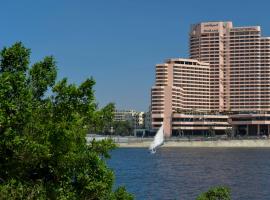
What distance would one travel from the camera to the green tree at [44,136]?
16.1 meters

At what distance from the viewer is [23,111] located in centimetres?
1627

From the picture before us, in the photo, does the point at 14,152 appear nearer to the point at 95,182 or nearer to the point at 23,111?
the point at 23,111

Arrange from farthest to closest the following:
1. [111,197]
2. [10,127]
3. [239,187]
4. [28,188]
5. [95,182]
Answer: [239,187], [111,197], [95,182], [28,188], [10,127]

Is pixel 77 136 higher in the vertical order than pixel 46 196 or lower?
higher

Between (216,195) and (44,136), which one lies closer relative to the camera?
(44,136)

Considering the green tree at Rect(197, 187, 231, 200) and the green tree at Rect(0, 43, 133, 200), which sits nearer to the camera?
the green tree at Rect(0, 43, 133, 200)

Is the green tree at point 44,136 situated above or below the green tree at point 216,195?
above

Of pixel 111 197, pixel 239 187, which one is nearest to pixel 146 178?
pixel 239 187

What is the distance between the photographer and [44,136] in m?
16.7

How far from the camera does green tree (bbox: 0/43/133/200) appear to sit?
53.0ft

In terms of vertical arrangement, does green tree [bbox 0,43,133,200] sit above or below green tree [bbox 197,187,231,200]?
above

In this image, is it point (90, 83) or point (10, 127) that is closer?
point (10, 127)

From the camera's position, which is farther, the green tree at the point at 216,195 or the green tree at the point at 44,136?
the green tree at the point at 216,195

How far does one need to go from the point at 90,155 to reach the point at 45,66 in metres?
3.03
